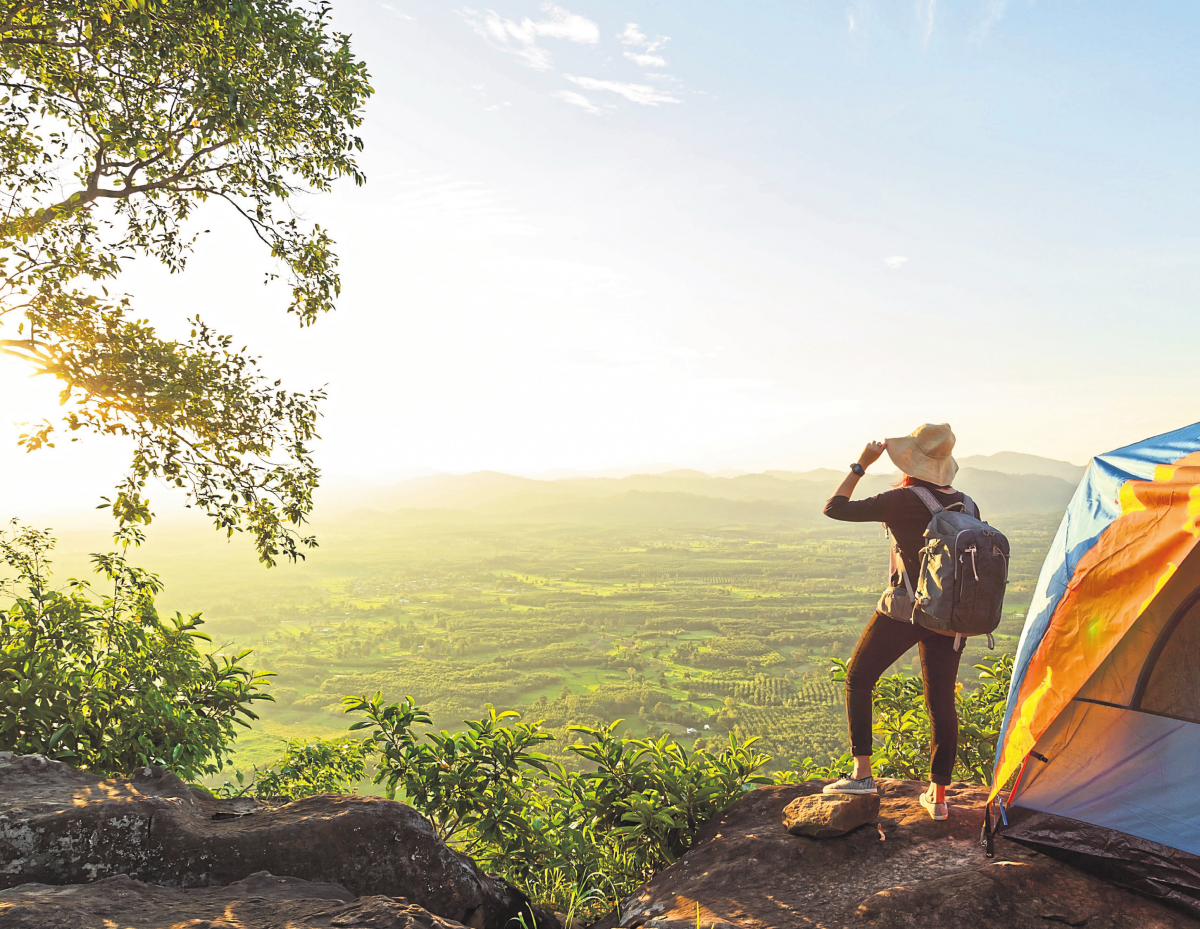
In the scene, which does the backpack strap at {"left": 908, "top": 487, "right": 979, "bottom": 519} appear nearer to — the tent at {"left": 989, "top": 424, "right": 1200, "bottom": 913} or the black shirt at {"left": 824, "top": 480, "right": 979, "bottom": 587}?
the black shirt at {"left": 824, "top": 480, "right": 979, "bottom": 587}

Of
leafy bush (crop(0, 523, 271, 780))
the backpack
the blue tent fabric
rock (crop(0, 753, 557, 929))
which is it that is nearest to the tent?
the blue tent fabric

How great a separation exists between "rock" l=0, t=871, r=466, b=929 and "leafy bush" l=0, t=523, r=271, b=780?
166cm

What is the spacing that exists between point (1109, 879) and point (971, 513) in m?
1.75

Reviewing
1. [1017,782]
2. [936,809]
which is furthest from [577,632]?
[1017,782]

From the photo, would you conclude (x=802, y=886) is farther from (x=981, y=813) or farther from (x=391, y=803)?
(x=391, y=803)

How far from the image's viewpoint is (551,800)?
4332 mm

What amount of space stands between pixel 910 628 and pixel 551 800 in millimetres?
2744

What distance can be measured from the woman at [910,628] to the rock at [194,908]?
2.36 m

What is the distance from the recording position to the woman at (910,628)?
3.27 m

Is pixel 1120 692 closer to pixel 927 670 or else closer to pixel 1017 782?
pixel 1017 782

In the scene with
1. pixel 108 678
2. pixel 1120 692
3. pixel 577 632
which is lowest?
pixel 577 632

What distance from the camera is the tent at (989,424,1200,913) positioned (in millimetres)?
2809

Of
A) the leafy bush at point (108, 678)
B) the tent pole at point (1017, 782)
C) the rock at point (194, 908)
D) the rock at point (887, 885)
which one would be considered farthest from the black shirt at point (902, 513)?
the leafy bush at point (108, 678)

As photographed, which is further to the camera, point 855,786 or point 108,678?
point 108,678
